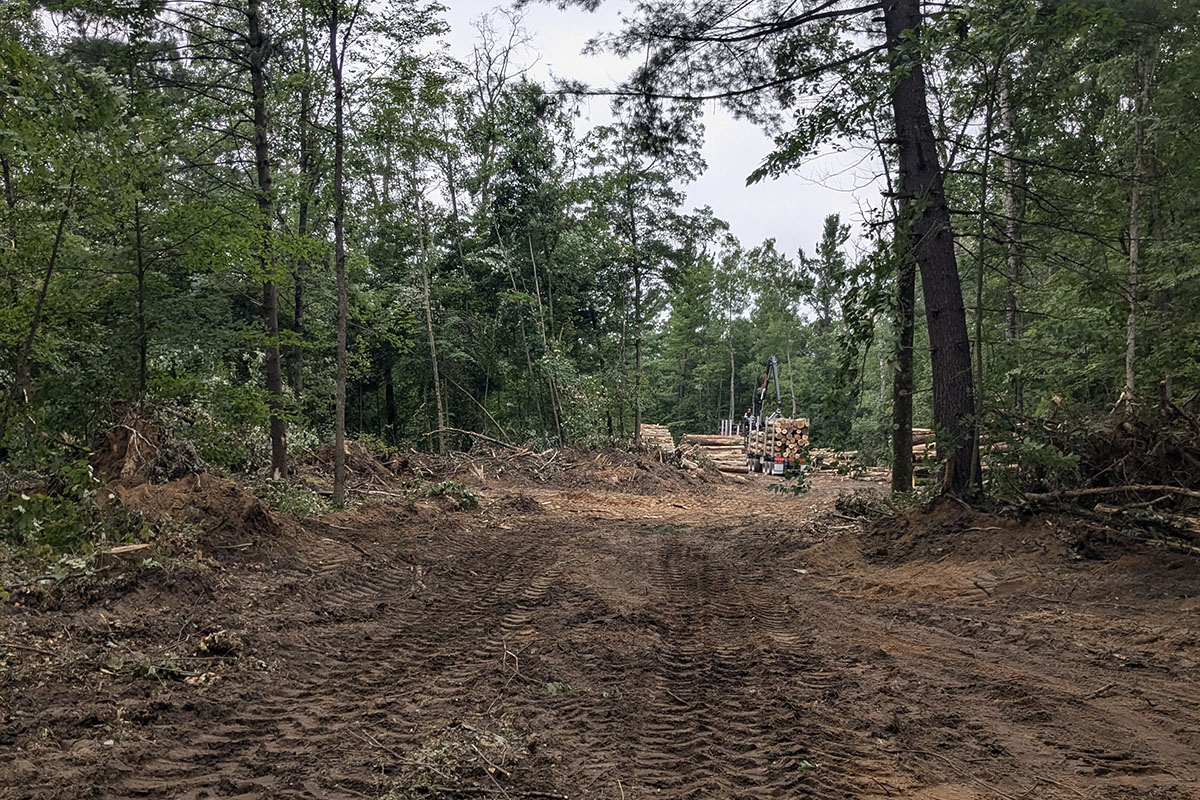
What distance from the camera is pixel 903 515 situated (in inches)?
311

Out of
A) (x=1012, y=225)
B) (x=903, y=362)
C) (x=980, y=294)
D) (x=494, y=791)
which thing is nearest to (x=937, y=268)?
(x=903, y=362)

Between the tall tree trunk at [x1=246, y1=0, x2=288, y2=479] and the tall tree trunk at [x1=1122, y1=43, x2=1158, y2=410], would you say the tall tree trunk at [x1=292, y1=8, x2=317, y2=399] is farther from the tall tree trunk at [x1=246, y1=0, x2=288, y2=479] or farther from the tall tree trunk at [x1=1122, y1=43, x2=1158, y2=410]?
the tall tree trunk at [x1=1122, y1=43, x2=1158, y2=410]

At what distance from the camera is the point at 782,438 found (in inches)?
976

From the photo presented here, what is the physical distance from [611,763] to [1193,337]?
377 inches

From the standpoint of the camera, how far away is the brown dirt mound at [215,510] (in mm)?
6312

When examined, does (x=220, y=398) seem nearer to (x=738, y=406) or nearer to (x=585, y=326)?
(x=585, y=326)

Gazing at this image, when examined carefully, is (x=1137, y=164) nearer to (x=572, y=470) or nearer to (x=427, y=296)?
(x=572, y=470)

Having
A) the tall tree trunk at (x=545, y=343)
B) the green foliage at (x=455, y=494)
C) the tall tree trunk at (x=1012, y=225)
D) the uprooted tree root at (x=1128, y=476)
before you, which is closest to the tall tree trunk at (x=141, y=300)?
the green foliage at (x=455, y=494)

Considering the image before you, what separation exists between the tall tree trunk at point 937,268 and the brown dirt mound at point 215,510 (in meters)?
7.68

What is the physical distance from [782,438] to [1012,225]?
15701mm

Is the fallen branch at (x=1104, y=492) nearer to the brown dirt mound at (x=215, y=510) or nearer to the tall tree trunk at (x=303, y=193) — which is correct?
the brown dirt mound at (x=215, y=510)

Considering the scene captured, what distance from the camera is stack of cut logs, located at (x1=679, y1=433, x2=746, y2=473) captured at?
22753mm

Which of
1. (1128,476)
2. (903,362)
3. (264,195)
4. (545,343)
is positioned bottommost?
(1128,476)

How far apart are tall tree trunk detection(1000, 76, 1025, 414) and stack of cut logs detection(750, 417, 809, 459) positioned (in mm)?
10659
